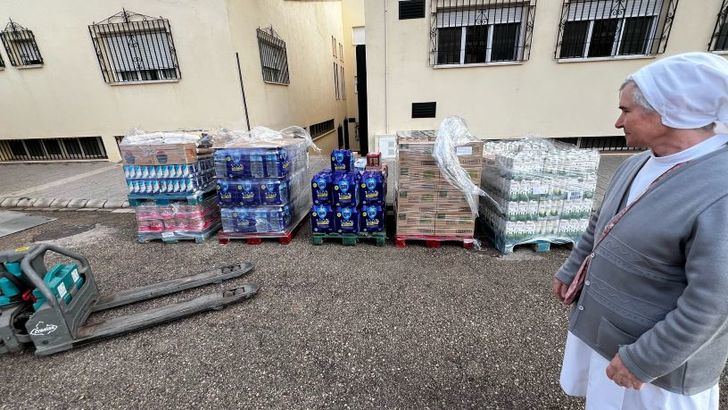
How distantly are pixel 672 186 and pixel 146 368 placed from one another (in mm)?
3558

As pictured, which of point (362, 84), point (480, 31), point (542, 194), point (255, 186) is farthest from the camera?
point (362, 84)

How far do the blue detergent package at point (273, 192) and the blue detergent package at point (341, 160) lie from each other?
0.79 metres

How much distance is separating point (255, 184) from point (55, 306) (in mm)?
2441

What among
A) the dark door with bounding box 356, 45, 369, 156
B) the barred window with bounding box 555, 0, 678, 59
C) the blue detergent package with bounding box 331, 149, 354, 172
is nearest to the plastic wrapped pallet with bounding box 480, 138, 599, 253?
the blue detergent package with bounding box 331, 149, 354, 172

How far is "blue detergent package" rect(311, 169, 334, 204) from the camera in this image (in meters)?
4.33

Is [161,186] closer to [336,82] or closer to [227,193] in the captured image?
[227,193]

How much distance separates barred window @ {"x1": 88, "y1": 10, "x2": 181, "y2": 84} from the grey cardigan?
10.5m

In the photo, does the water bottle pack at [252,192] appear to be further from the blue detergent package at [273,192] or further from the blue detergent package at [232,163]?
the blue detergent package at [232,163]

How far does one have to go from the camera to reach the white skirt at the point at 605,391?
1277mm

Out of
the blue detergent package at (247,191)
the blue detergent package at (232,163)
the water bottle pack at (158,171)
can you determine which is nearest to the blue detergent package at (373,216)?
the blue detergent package at (247,191)

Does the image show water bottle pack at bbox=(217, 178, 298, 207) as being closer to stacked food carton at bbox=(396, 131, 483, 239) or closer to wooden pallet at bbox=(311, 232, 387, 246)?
wooden pallet at bbox=(311, 232, 387, 246)

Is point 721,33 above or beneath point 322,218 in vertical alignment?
above

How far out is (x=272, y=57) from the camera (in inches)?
Answer: 411

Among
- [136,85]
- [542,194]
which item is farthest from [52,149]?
[542,194]
